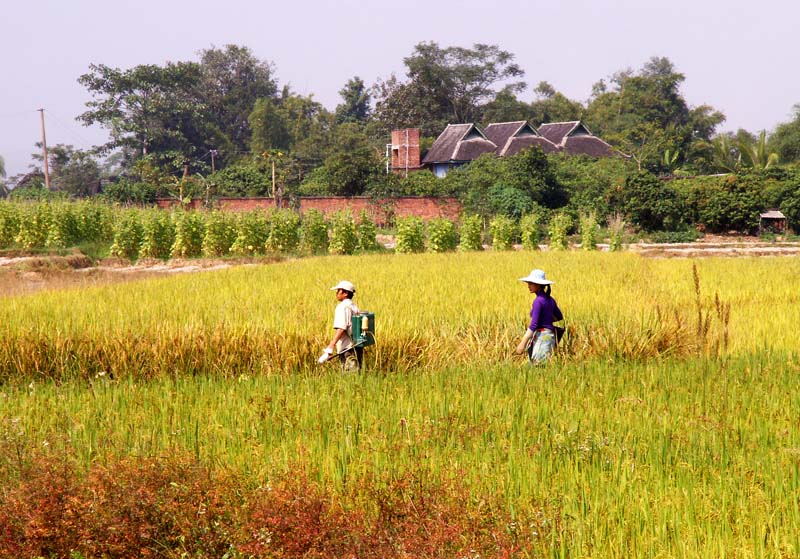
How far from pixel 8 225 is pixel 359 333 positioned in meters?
20.8

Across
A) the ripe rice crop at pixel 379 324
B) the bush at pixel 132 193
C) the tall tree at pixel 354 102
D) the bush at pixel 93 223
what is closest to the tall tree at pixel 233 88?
the tall tree at pixel 354 102

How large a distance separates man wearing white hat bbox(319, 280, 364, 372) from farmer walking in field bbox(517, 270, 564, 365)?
4.88ft

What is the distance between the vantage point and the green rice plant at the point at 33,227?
23.7 meters

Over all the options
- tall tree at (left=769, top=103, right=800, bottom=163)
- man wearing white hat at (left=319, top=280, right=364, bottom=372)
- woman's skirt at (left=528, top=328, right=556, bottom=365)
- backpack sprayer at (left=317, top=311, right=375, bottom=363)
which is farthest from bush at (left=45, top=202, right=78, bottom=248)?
tall tree at (left=769, top=103, right=800, bottom=163)

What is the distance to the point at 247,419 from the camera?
548cm

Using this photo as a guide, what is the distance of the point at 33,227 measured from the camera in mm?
23906

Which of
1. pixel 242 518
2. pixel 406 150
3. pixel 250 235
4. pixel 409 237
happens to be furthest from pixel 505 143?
pixel 242 518

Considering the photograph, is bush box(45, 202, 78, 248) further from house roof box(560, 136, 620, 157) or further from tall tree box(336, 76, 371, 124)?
tall tree box(336, 76, 371, 124)

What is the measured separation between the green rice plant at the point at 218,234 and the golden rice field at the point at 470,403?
1150 cm

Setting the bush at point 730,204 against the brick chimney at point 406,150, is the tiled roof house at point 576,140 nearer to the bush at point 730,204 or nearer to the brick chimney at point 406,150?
the brick chimney at point 406,150

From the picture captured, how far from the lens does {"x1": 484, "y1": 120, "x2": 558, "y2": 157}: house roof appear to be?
43.6 metres

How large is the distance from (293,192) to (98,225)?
15.2 meters

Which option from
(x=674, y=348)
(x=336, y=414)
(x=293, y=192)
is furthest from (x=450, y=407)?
(x=293, y=192)

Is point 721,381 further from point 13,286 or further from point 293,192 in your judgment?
point 293,192
